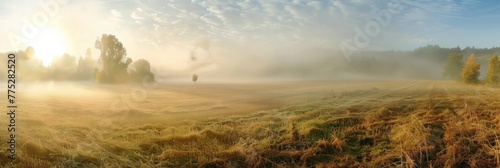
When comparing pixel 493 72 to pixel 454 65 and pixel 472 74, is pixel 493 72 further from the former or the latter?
pixel 454 65

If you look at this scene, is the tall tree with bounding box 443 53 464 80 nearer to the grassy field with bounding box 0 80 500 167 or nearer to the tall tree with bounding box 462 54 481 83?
the tall tree with bounding box 462 54 481 83

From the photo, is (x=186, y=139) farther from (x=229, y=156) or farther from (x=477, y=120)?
(x=477, y=120)

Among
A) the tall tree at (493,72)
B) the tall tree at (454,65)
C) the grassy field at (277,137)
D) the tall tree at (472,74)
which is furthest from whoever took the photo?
the tall tree at (454,65)

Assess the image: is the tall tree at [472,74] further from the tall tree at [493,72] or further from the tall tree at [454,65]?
the tall tree at [454,65]

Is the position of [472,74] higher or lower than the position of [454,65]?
lower

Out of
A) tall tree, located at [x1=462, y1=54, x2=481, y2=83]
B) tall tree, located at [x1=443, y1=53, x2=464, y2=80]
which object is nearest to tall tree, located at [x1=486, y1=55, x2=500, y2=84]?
tall tree, located at [x1=462, y1=54, x2=481, y2=83]

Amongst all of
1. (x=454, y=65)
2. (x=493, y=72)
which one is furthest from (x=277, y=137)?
(x=454, y=65)

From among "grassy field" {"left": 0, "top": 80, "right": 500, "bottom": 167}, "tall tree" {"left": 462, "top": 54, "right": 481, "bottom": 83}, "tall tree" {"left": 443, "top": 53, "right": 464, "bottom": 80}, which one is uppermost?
"tall tree" {"left": 443, "top": 53, "right": 464, "bottom": 80}

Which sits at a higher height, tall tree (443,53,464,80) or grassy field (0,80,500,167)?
tall tree (443,53,464,80)

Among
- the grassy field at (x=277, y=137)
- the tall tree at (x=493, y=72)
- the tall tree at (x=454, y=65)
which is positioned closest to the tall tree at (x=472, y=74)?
the tall tree at (x=493, y=72)

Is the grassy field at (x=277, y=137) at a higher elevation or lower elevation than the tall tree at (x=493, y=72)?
lower

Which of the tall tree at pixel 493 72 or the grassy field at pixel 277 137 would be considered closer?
the grassy field at pixel 277 137

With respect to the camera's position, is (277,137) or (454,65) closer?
(277,137)

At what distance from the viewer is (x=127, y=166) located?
15570mm
